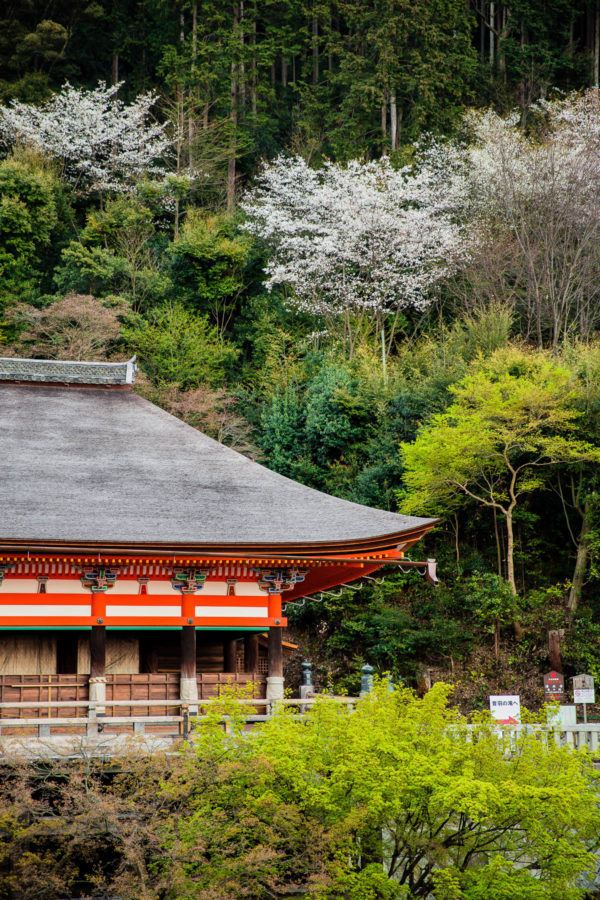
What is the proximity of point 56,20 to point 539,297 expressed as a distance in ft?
87.8

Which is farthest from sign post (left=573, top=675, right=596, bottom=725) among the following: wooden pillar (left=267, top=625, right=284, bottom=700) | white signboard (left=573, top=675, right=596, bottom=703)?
wooden pillar (left=267, top=625, right=284, bottom=700)

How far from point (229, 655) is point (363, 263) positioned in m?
22.4

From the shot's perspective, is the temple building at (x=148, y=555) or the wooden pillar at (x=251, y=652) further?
the wooden pillar at (x=251, y=652)

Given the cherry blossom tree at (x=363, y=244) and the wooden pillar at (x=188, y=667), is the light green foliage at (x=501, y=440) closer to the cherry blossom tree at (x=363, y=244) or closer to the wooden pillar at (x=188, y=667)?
the cherry blossom tree at (x=363, y=244)

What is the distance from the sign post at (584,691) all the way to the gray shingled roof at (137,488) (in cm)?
606

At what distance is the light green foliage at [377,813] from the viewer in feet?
40.3

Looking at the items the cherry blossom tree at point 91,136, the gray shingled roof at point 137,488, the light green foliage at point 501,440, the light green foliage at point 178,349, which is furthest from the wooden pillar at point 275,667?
the cherry blossom tree at point 91,136

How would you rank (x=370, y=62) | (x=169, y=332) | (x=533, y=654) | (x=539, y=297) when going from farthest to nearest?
1. (x=370, y=62)
2. (x=169, y=332)
3. (x=539, y=297)
4. (x=533, y=654)

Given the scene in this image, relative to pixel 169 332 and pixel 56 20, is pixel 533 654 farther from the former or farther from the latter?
pixel 56 20

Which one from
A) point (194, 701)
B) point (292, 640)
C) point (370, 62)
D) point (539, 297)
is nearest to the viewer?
point (194, 701)

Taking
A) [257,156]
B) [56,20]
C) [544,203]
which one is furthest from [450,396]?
[56,20]

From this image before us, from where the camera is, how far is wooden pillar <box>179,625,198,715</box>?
1662cm

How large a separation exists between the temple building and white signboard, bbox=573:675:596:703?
537 centimetres

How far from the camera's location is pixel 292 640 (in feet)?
103
